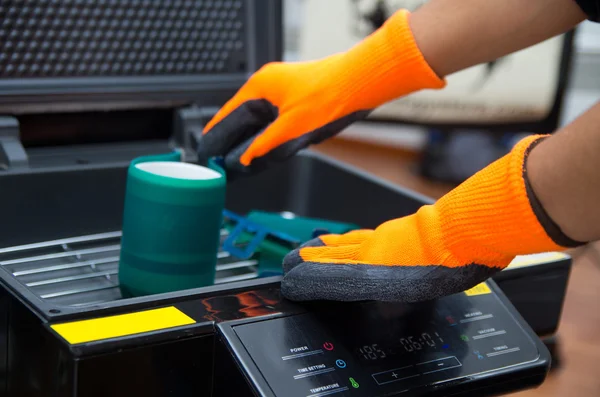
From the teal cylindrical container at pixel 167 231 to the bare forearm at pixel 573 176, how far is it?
0.97 ft

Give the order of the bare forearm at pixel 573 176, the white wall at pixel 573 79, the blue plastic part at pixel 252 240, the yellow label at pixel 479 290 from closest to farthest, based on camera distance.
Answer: the bare forearm at pixel 573 176 → the yellow label at pixel 479 290 → the blue plastic part at pixel 252 240 → the white wall at pixel 573 79

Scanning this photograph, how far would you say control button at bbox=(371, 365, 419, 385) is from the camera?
59cm

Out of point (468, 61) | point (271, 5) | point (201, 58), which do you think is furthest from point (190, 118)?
point (468, 61)

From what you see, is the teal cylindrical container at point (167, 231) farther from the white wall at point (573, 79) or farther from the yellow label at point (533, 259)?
the white wall at point (573, 79)

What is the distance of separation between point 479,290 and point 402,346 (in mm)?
136

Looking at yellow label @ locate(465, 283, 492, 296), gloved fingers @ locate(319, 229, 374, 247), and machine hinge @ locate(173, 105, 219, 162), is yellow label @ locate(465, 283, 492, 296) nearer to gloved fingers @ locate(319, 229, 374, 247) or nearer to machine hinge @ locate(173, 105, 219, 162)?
gloved fingers @ locate(319, 229, 374, 247)

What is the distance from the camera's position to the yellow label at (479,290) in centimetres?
71

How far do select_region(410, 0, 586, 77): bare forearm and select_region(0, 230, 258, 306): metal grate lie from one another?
0.99 feet

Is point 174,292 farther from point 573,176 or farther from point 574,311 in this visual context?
point 574,311

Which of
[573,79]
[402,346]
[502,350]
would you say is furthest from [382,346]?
[573,79]

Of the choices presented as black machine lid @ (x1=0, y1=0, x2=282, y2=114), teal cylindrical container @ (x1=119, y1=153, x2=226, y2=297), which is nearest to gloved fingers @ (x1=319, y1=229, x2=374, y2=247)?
teal cylindrical container @ (x1=119, y1=153, x2=226, y2=297)

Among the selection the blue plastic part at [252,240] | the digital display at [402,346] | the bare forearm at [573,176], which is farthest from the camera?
the blue plastic part at [252,240]

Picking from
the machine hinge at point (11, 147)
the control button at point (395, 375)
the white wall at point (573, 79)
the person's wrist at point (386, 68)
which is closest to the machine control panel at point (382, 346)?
the control button at point (395, 375)

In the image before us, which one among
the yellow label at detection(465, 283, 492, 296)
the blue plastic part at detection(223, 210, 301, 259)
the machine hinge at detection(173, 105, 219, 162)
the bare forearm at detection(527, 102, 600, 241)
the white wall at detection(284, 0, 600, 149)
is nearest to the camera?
the bare forearm at detection(527, 102, 600, 241)
